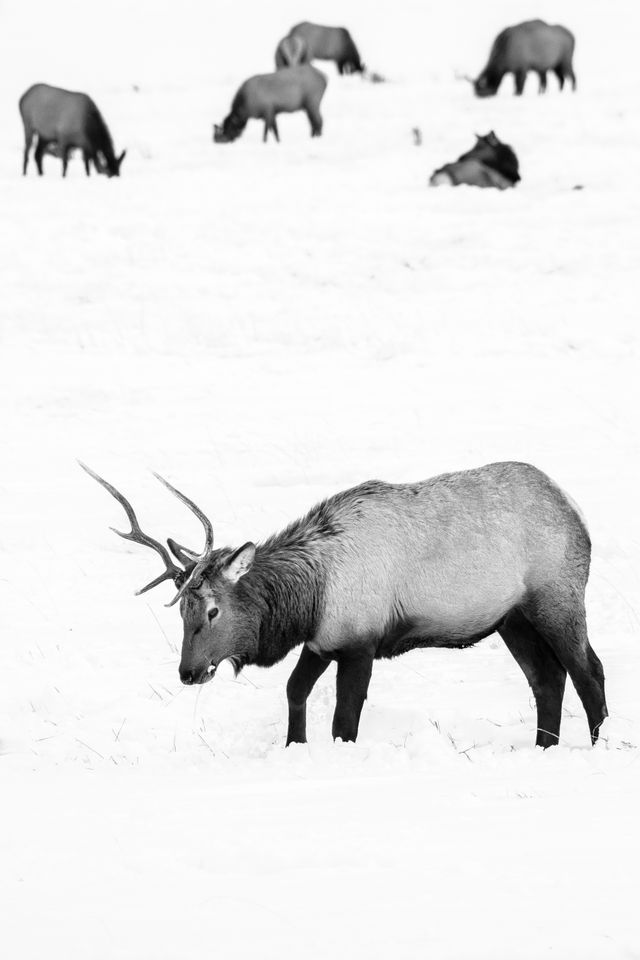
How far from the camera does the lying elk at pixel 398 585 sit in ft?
18.8

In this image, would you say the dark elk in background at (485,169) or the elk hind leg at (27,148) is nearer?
the dark elk in background at (485,169)

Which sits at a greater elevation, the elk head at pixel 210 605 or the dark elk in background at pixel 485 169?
the dark elk in background at pixel 485 169

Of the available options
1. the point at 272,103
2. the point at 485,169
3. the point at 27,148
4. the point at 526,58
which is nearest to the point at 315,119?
the point at 272,103

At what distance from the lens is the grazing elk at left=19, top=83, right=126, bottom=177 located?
22.8 meters

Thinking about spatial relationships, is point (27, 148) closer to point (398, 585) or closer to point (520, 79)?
point (520, 79)

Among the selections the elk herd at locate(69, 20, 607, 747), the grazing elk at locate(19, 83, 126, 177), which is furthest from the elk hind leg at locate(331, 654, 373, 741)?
the grazing elk at locate(19, 83, 126, 177)

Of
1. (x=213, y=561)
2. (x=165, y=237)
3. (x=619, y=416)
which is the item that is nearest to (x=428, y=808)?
(x=213, y=561)

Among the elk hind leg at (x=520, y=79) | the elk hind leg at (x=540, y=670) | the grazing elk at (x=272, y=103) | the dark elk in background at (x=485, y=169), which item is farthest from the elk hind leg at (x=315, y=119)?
the elk hind leg at (x=540, y=670)

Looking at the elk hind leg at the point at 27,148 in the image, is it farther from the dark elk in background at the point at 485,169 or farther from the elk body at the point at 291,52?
the elk body at the point at 291,52

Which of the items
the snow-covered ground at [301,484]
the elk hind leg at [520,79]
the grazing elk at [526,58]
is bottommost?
the snow-covered ground at [301,484]

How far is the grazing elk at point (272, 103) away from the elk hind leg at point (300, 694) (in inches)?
832

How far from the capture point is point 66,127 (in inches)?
901

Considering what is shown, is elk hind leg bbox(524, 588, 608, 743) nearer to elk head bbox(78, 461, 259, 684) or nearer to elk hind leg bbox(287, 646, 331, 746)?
elk hind leg bbox(287, 646, 331, 746)

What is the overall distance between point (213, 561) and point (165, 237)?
1338 cm
